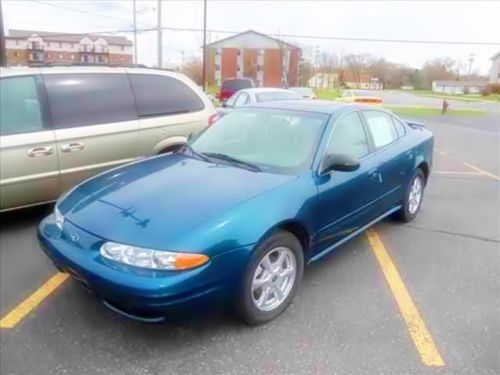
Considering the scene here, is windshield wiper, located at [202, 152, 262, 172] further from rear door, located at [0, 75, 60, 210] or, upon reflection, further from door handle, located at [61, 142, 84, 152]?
rear door, located at [0, 75, 60, 210]

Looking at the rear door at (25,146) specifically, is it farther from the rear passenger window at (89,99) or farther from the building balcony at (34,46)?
the building balcony at (34,46)

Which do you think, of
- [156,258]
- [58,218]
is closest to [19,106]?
[58,218]

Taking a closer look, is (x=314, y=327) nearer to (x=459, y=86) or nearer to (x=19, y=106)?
(x=19, y=106)

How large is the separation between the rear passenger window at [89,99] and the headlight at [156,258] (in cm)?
257

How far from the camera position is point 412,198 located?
4832 millimetres

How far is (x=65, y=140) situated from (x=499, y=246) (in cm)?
464

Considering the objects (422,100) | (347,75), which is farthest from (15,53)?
(422,100)

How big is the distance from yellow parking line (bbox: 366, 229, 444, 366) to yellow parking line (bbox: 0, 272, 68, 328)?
96.7 inches

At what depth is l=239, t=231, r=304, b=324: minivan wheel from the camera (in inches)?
104

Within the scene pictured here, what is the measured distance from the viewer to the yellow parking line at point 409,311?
2.56 meters

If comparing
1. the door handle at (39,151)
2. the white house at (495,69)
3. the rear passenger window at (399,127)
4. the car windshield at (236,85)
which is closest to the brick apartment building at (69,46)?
the car windshield at (236,85)

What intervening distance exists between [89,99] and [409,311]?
3862 millimetres

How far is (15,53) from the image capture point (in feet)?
216

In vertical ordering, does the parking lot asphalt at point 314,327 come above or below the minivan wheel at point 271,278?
below
